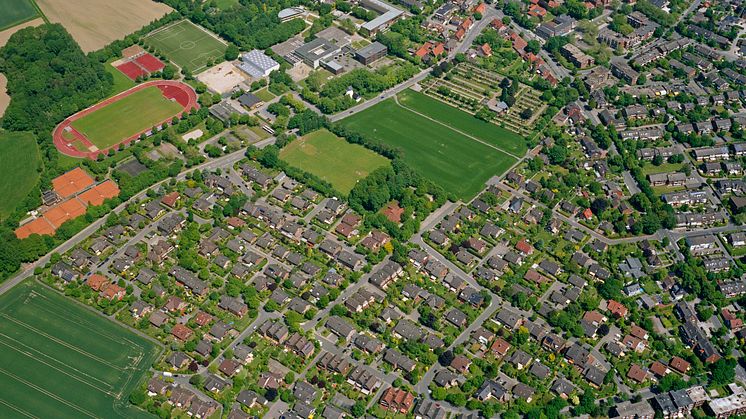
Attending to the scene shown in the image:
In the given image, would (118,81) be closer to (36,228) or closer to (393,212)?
(36,228)

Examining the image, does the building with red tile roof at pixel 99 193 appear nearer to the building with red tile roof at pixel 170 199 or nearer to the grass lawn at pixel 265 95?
the building with red tile roof at pixel 170 199

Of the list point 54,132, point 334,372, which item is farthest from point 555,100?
point 54,132

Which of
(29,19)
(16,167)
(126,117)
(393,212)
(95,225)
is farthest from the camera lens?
(29,19)

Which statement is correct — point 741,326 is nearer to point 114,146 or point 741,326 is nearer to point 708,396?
point 708,396

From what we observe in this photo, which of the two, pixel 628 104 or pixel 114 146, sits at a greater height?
pixel 628 104

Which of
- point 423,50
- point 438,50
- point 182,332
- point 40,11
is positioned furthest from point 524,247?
point 40,11

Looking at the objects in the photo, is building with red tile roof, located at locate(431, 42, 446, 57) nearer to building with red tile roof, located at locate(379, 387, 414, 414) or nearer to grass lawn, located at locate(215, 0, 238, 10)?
grass lawn, located at locate(215, 0, 238, 10)
